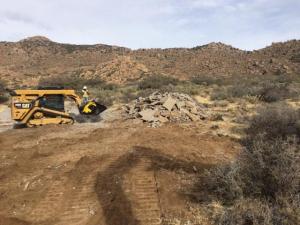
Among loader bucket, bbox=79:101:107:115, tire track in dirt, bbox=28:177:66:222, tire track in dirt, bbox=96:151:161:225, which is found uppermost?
loader bucket, bbox=79:101:107:115

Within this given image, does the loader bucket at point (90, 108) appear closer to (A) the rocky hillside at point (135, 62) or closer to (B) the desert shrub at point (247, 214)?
(B) the desert shrub at point (247, 214)

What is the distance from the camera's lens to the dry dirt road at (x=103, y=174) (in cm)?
680

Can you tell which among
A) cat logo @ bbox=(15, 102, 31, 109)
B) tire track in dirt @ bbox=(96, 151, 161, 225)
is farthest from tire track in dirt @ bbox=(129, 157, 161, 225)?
cat logo @ bbox=(15, 102, 31, 109)

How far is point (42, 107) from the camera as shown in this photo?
1541 centimetres

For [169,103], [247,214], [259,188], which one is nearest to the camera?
[247,214]

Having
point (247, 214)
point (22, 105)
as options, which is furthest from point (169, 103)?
point (247, 214)

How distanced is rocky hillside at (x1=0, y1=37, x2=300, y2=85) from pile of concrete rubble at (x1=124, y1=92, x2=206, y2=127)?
2992 cm

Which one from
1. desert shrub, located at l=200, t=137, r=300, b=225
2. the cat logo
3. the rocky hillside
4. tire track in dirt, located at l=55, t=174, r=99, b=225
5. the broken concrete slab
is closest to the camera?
desert shrub, located at l=200, t=137, r=300, b=225

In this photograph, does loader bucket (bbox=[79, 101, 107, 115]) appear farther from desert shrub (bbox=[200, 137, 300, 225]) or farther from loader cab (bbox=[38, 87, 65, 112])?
desert shrub (bbox=[200, 137, 300, 225])

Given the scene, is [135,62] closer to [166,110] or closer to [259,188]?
[166,110]

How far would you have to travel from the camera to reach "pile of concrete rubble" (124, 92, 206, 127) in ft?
52.7

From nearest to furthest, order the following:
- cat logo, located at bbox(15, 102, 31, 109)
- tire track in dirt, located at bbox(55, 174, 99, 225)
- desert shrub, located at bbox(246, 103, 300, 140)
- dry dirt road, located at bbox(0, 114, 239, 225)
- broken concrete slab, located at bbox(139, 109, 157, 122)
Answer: tire track in dirt, located at bbox(55, 174, 99, 225) < dry dirt road, located at bbox(0, 114, 239, 225) < desert shrub, located at bbox(246, 103, 300, 140) < cat logo, located at bbox(15, 102, 31, 109) < broken concrete slab, located at bbox(139, 109, 157, 122)

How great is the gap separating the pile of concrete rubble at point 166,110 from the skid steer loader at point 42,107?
195cm

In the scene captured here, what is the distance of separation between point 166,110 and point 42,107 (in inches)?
195
